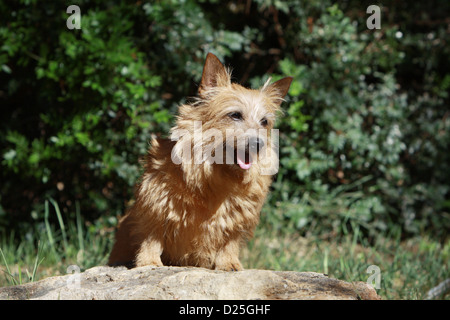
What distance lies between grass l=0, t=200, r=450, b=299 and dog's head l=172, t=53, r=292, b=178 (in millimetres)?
1461

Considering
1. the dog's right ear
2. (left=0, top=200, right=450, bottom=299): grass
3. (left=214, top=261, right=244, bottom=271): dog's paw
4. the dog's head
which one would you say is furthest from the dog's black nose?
(left=0, top=200, right=450, bottom=299): grass

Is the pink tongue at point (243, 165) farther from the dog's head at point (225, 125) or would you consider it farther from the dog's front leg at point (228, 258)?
the dog's front leg at point (228, 258)

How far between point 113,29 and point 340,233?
3.64 meters

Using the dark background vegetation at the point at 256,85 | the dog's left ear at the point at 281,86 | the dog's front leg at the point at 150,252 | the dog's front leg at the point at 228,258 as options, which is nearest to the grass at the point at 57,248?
the dark background vegetation at the point at 256,85

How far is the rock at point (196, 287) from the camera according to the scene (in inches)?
103

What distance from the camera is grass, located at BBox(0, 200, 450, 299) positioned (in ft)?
13.7

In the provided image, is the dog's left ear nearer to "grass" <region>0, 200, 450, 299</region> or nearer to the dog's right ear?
the dog's right ear

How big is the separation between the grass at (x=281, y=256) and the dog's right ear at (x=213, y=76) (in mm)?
1784

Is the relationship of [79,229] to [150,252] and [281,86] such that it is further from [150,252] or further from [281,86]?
[281,86]

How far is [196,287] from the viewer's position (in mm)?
2676

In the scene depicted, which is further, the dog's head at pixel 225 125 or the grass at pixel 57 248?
the grass at pixel 57 248
